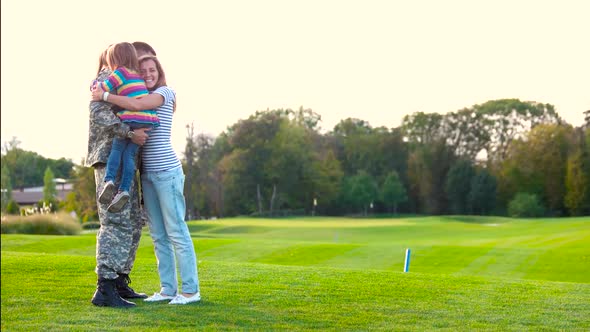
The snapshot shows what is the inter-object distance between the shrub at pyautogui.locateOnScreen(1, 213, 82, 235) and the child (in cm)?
2015

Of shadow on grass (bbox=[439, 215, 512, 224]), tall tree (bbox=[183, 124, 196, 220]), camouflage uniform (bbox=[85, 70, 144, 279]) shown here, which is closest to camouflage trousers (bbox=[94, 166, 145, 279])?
camouflage uniform (bbox=[85, 70, 144, 279])

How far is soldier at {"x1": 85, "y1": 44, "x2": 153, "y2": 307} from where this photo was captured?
5184 mm

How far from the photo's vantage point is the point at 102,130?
529 centimetres

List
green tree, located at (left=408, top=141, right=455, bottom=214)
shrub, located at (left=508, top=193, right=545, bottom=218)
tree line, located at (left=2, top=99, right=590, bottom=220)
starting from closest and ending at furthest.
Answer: shrub, located at (left=508, top=193, right=545, bottom=218) < tree line, located at (left=2, top=99, right=590, bottom=220) < green tree, located at (left=408, top=141, right=455, bottom=214)

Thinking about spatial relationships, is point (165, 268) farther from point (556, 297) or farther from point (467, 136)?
point (467, 136)

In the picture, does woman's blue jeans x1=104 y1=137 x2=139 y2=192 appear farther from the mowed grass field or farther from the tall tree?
the tall tree

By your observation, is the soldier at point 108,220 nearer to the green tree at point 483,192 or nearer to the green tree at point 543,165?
the green tree at point 543,165

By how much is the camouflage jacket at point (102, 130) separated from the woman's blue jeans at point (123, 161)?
2.9 inches

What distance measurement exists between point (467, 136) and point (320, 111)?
51.6ft

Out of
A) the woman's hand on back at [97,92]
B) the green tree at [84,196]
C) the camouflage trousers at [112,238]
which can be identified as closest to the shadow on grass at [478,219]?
the green tree at [84,196]

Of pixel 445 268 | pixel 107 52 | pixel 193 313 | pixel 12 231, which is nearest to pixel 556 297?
pixel 193 313

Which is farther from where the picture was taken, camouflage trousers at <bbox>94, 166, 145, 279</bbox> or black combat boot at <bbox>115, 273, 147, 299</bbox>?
black combat boot at <bbox>115, 273, 147, 299</bbox>

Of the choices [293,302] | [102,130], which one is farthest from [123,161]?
[293,302]

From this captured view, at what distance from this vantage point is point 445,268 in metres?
15.7
